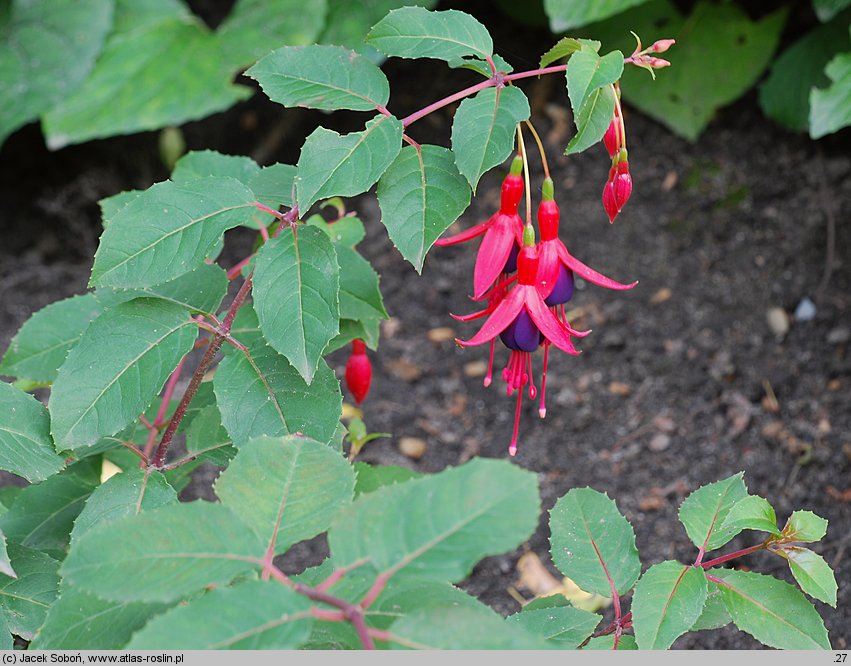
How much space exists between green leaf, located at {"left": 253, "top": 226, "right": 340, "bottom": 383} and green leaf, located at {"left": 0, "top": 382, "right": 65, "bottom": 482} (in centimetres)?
23

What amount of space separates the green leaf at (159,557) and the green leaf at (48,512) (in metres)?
0.47

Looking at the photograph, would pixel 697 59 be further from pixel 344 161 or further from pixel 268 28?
pixel 344 161

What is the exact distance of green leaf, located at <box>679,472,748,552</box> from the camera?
0.88 meters

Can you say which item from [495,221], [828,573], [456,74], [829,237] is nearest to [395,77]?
[456,74]

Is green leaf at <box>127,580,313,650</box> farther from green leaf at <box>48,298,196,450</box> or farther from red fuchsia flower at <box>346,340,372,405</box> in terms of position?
red fuchsia flower at <box>346,340,372,405</box>

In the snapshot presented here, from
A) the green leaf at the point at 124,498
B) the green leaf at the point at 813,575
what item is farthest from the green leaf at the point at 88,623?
the green leaf at the point at 813,575

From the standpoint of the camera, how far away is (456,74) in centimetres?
244

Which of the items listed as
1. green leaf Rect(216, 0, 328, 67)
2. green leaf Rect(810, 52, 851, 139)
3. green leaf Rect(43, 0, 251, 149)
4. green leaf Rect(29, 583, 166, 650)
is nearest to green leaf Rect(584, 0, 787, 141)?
green leaf Rect(810, 52, 851, 139)

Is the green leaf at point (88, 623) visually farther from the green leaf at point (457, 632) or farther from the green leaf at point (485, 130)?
the green leaf at point (485, 130)

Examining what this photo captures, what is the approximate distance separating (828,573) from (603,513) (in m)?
0.20

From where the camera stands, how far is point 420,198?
84 cm

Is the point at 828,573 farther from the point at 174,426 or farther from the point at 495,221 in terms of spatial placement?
the point at 174,426

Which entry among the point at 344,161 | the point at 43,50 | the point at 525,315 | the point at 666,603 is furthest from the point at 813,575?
the point at 43,50

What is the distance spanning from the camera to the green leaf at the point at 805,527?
2.83 ft
